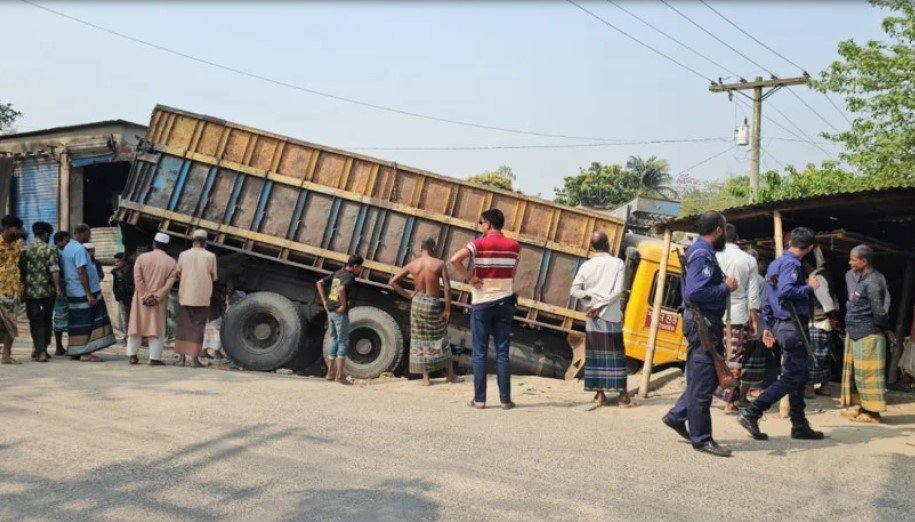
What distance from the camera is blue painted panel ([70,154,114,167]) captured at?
1325 cm

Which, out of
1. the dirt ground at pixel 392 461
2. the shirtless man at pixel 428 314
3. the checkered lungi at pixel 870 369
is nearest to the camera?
the dirt ground at pixel 392 461

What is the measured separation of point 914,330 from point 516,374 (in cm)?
466

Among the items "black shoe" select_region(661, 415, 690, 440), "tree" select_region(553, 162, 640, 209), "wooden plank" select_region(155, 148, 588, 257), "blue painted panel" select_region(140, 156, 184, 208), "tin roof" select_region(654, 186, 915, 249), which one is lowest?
"black shoe" select_region(661, 415, 690, 440)

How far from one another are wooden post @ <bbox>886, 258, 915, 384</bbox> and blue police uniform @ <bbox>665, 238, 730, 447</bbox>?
4.89 meters

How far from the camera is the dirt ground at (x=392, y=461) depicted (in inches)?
141

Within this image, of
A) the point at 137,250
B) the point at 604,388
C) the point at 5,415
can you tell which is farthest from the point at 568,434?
the point at 137,250

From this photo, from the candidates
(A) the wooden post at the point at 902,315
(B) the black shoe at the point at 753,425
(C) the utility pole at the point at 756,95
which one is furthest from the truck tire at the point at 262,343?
(C) the utility pole at the point at 756,95

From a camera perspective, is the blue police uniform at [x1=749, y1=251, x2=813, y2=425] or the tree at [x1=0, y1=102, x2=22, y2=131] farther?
the tree at [x1=0, y1=102, x2=22, y2=131]

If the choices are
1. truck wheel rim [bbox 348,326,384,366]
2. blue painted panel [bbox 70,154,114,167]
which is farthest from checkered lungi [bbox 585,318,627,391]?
blue painted panel [bbox 70,154,114,167]

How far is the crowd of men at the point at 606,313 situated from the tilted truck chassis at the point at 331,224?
2.85 ft

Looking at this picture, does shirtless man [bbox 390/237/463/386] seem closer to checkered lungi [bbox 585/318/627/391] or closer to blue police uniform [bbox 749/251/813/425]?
checkered lungi [bbox 585/318/627/391]

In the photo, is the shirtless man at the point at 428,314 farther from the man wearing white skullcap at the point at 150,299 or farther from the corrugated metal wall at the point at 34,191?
the corrugated metal wall at the point at 34,191

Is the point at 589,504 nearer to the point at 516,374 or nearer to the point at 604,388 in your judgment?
the point at 604,388

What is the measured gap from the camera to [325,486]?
3.82 metres
